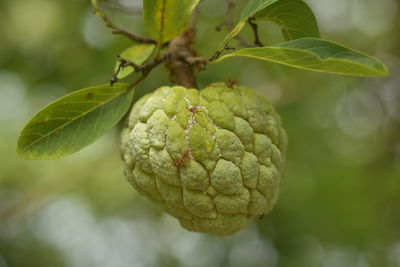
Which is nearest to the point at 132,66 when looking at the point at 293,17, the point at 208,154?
the point at 208,154

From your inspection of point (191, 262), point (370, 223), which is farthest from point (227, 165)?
point (191, 262)

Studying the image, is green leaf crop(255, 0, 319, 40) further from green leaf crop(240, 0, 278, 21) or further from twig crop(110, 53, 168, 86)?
twig crop(110, 53, 168, 86)

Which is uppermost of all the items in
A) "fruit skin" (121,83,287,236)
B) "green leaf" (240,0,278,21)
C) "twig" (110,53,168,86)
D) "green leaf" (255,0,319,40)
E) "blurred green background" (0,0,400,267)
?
"green leaf" (240,0,278,21)

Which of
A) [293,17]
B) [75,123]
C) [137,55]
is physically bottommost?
[75,123]

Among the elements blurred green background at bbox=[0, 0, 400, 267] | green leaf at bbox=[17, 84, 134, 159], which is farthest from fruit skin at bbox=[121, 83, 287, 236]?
blurred green background at bbox=[0, 0, 400, 267]

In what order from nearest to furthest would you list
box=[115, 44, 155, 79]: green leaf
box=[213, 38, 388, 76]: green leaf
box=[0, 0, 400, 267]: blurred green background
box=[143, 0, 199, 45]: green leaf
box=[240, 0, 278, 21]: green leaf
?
box=[213, 38, 388, 76]: green leaf
box=[240, 0, 278, 21]: green leaf
box=[143, 0, 199, 45]: green leaf
box=[115, 44, 155, 79]: green leaf
box=[0, 0, 400, 267]: blurred green background

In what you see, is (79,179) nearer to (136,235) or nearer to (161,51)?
(161,51)

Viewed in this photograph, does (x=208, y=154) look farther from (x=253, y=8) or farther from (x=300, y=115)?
(x=300, y=115)
